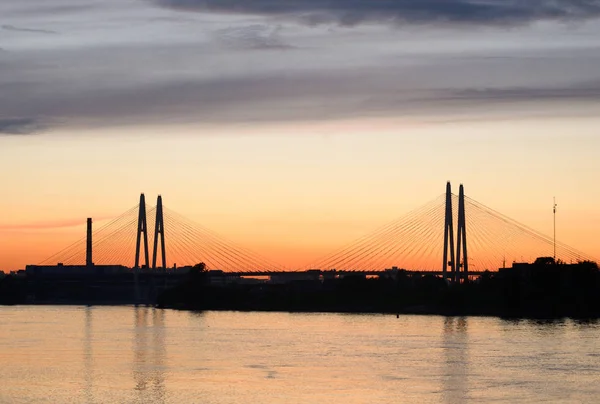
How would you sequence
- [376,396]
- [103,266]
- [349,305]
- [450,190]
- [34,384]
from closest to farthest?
[376,396]
[34,384]
[450,190]
[349,305]
[103,266]

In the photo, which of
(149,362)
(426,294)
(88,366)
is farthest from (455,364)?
(426,294)

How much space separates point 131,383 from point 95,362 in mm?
7046

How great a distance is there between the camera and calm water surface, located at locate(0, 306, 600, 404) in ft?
110

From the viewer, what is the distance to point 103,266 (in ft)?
486

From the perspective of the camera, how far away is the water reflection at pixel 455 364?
33463 mm

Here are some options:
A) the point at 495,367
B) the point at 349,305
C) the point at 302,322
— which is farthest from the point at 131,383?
the point at 349,305

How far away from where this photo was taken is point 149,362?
42.5m

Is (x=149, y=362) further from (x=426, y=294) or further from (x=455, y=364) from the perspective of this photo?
(x=426, y=294)

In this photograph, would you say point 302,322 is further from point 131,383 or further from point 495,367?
point 131,383

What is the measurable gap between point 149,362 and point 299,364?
16.0ft

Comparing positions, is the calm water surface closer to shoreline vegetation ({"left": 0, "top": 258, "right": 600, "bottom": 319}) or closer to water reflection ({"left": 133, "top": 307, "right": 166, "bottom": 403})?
water reflection ({"left": 133, "top": 307, "right": 166, "bottom": 403})

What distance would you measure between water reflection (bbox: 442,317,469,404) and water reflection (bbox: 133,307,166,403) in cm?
731

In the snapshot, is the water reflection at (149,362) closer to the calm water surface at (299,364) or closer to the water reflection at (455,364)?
the calm water surface at (299,364)

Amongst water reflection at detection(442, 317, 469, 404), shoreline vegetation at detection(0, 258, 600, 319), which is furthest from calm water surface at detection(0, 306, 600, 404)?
shoreline vegetation at detection(0, 258, 600, 319)
